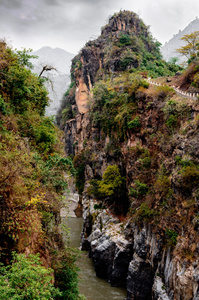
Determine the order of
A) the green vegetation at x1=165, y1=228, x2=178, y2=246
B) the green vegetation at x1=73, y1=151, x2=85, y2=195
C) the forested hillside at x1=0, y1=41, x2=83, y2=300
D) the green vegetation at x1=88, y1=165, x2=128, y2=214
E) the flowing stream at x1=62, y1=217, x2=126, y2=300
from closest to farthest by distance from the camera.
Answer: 1. the forested hillside at x1=0, y1=41, x2=83, y2=300
2. the green vegetation at x1=165, y1=228, x2=178, y2=246
3. the flowing stream at x1=62, y1=217, x2=126, y2=300
4. the green vegetation at x1=88, y1=165, x2=128, y2=214
5. the green vegetation at x1=73, y1=151, x2=85, y2=195

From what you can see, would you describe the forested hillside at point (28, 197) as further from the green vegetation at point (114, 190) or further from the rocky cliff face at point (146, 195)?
the green vegetation at point (114, 190)

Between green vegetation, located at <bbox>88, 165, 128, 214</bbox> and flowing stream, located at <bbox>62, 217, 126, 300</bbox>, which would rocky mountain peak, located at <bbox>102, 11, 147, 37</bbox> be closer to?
green vegetation, located at <bbox>88, 165, 128, 214</bbox>

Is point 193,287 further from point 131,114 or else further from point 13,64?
point 131,114

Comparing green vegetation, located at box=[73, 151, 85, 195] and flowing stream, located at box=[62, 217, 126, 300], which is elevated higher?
green vegetation, located at box=[73, 151, 85, 195]

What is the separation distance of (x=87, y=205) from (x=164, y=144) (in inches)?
567

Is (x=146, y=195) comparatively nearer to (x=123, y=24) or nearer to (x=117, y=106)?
(x=117, y=106)

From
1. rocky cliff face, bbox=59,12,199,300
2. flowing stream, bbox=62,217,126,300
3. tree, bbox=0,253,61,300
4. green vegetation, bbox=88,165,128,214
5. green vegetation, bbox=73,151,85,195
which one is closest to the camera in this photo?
tree, bbox=0,253,61,300

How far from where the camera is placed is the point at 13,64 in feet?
39.4

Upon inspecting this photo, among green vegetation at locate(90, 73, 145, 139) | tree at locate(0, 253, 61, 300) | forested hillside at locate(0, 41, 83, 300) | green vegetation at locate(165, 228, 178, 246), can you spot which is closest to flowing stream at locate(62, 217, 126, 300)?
green vegetation at locate(165, 228, 178, 246)

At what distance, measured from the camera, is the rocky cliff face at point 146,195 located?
12.9 meters

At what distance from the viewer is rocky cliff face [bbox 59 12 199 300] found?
42.3 feet

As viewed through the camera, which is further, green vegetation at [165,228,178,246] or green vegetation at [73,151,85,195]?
green vegetation at [73,151,85,195]

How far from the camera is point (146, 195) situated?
58.4 feet

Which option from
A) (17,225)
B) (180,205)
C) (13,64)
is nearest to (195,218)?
(180,205)
